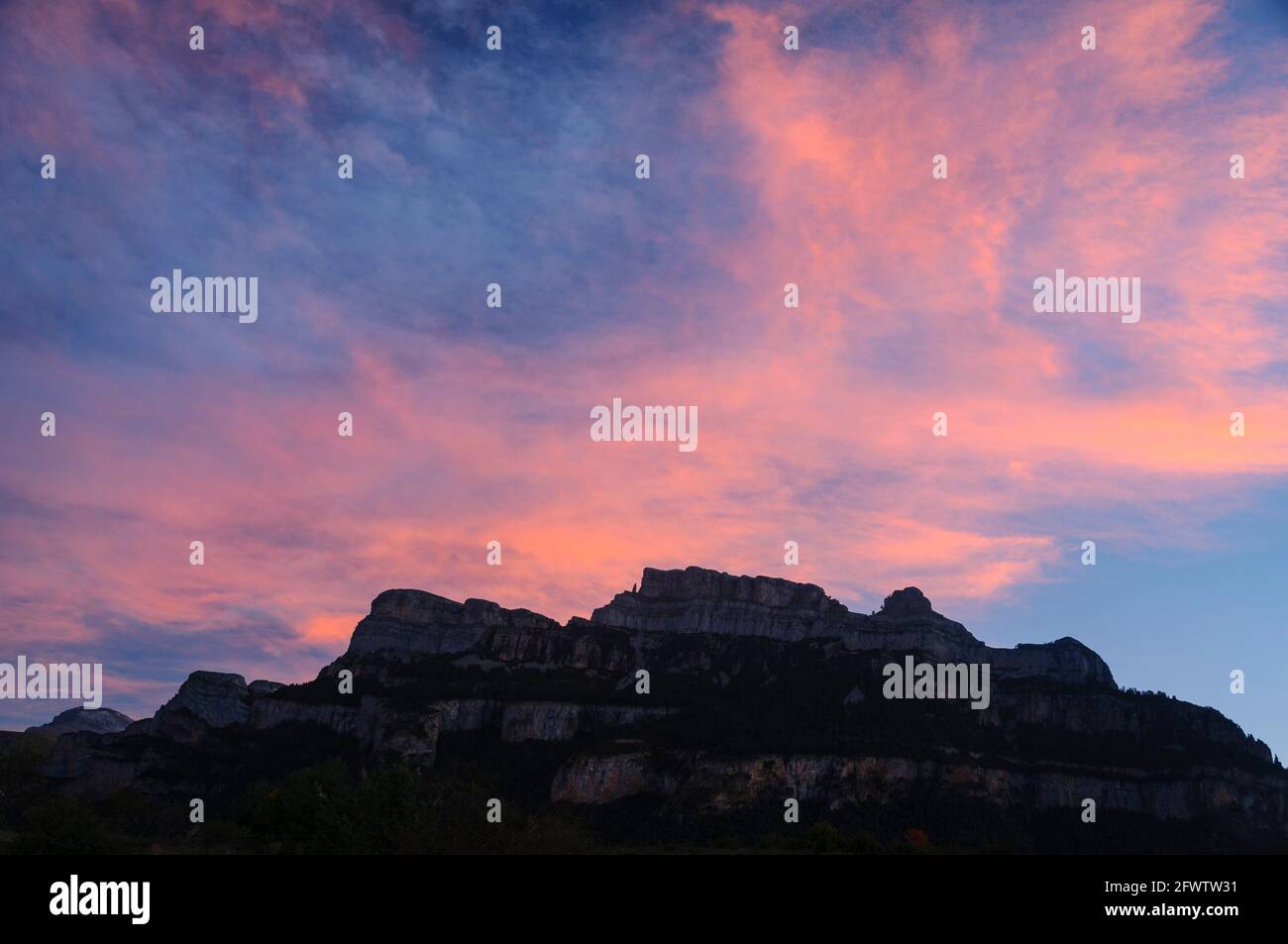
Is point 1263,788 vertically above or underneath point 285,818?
underneath

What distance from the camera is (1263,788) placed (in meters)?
167

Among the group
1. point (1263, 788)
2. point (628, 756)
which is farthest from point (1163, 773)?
point (628, 756)

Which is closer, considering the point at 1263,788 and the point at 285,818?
the point at 285,818

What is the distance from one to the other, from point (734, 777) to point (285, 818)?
102347 mm
